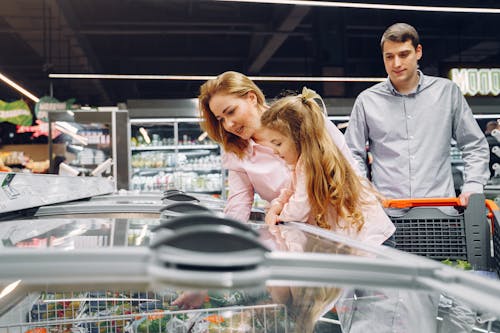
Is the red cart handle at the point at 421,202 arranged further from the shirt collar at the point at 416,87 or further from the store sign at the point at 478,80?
the store sign at the point at 478,80

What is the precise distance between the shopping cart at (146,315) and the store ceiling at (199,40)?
733cm

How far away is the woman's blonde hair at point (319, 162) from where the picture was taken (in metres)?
1.65

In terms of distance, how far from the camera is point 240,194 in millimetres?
2195

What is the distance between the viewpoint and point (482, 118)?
8703 millimetres

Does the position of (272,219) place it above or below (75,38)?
below

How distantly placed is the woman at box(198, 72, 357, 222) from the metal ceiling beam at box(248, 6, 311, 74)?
Answer: 21.9 ft

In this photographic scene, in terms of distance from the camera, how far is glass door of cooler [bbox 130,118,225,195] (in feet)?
24.9

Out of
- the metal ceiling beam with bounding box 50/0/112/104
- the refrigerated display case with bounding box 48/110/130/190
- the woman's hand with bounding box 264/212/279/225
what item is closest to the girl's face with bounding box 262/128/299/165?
the woman's hand with bounding box 264/212/279/225

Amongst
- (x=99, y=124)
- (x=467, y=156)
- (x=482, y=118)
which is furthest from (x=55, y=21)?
(x=467, y=156)

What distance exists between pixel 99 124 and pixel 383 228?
625 cm

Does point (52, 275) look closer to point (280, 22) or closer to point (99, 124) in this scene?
point (99, 124)

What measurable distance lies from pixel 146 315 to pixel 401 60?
173cm

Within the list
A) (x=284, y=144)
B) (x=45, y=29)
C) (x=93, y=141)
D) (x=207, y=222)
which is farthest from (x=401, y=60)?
(x=45, y=29)

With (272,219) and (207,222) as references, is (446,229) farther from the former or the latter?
(207,222)
